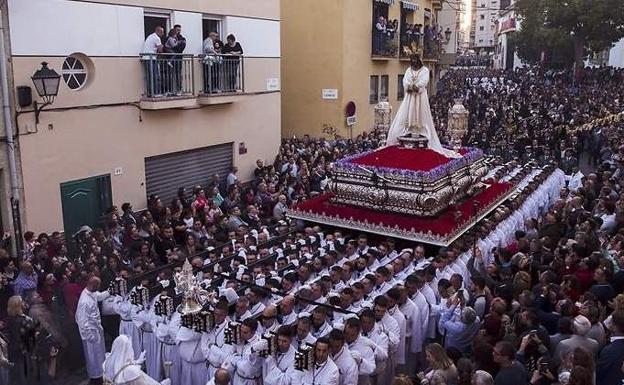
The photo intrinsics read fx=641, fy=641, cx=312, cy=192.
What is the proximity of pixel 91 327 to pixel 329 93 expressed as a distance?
1469 cm

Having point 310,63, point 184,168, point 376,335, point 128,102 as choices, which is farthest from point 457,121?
point 376,335

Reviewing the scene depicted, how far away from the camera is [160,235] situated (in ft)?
34.6

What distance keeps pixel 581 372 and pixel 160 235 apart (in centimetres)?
733

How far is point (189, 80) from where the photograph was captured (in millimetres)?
13859

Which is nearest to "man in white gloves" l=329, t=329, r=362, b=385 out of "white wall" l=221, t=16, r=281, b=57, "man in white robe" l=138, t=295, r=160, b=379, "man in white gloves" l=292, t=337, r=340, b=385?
"man in white gloves" l=292, t=337, r=340, b=385

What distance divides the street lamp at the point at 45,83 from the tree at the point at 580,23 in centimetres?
3476

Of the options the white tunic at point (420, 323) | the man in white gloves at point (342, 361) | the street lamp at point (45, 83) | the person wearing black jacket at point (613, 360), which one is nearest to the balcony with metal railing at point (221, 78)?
the street lamp at point (45, 83)

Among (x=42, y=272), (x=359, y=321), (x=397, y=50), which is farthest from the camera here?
(x=397, y=50)

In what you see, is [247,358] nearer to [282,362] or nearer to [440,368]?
[282,362]

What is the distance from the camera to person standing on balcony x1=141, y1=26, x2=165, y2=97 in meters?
12.7

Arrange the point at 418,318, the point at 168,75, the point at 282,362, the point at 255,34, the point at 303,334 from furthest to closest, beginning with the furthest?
1. the point at 255,34
2. the point at 168,75
3. the point at 418,318
4. the point at 303,334
5. the point at 282,362

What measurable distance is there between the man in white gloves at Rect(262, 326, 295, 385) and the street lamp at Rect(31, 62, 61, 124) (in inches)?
248

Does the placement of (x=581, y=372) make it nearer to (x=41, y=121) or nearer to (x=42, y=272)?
(x=42, y=272)

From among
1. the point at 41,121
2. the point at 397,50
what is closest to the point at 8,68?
the point at 41,121
